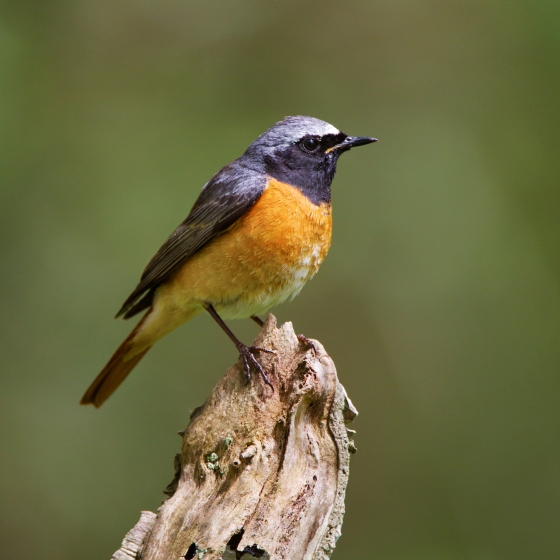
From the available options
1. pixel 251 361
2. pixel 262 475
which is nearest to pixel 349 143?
pixel 251 361

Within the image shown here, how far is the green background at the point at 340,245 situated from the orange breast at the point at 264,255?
2.58 meters

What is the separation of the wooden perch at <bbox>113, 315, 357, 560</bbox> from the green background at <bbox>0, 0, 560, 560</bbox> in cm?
317

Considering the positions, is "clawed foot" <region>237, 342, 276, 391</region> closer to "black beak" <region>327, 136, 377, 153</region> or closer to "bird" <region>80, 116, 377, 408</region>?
"bird" <region>80, 116, 377, 408</region>

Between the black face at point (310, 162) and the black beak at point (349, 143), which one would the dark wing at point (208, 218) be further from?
the black beak at point (349, 143)

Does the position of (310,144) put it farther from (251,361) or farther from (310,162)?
(251,361)

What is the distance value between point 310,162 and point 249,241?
76 cm

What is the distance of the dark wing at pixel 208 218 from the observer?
4.34m

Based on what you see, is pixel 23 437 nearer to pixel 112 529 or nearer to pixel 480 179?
pixel 112 529

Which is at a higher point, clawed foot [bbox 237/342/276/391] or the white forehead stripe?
the white forehead stripe

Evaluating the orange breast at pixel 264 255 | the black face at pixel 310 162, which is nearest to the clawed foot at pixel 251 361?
the orange breast at pixel 264 255

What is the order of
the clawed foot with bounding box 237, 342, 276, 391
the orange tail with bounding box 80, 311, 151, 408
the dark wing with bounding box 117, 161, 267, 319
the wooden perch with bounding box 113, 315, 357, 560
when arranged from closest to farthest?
the wooden perch with bounding box 113, 315, 357, 560
the clawed foot with bounding box 237, 342, 276, 391
the dark wing with bounding box 117, 161, 267, 319
the orange tail with bounding box 80, 311, 151, 408

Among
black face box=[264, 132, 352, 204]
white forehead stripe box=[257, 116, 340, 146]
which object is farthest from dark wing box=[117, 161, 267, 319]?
white forehead stripe box=[257, 116, 340, 146]

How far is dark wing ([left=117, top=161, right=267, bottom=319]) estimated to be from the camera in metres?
4.34

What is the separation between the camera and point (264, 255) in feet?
13.7
